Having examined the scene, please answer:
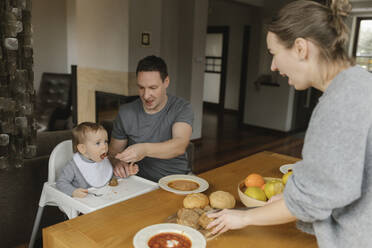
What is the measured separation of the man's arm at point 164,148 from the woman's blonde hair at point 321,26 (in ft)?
3.24

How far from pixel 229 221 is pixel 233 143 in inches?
183

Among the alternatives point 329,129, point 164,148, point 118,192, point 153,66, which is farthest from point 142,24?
point 329,129

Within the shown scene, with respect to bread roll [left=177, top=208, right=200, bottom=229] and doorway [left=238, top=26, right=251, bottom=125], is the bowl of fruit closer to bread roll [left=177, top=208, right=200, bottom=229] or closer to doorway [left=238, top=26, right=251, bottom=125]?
bread roll [left=177, top=208, right=200, bottom=229]

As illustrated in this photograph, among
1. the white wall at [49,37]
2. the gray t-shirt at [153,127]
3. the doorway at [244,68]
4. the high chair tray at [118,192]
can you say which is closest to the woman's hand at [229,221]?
the high chair tray at [118,192]

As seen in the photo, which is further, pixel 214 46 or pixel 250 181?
pixel 214 46

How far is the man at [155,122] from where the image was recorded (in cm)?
192

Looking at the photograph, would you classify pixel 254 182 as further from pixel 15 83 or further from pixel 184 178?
pixel 15 83

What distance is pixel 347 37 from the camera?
2.74ft

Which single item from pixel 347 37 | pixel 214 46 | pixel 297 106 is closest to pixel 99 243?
pixel 347 37

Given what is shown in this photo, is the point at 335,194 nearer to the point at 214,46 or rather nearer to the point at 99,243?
the point at 99,243

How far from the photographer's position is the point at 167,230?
1.04 meters

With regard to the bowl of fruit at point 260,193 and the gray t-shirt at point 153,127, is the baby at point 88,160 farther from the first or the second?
the bowl of fruit at point 260,193

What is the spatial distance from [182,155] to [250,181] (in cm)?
79

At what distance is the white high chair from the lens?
1287 millimetres
